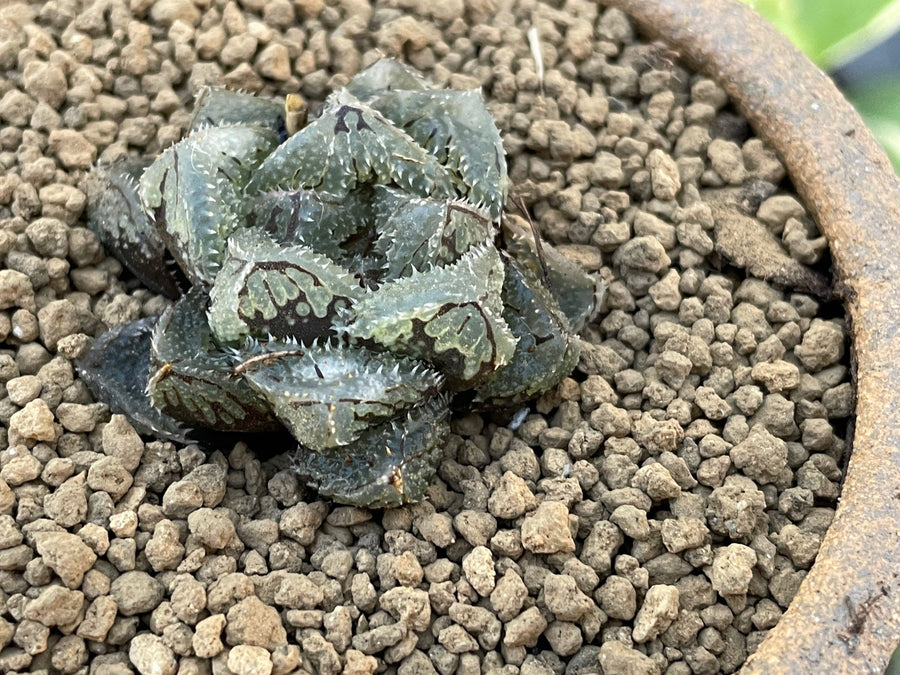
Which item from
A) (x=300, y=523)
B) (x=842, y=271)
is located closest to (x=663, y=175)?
(x=842, y=271)

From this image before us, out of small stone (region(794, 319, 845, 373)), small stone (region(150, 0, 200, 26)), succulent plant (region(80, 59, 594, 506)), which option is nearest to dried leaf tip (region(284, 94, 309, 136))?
succulent plant (region(80, 59, 594, 506))

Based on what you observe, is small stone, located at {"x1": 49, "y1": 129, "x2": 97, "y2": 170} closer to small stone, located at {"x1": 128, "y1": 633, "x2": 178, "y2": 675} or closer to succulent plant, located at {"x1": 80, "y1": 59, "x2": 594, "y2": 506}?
succulent plant, located at {"x1": 80, "y1": 59, "x2": 594, "y2": 506}

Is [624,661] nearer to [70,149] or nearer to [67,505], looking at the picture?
[67,505]

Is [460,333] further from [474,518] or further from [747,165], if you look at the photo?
[747,165]

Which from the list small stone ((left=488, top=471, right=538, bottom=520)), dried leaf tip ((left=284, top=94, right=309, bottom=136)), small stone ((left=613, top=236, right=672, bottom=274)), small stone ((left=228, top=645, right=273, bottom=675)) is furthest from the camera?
small stone ((left=613, top=236, right=672, bottom=274))

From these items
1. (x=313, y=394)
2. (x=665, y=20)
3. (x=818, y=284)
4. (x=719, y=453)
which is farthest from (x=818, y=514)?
(x=665, y=20)

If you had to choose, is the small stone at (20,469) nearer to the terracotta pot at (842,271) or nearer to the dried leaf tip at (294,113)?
the dried leaf tip at (294,113)

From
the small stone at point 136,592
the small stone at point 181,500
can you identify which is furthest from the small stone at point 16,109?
the small stone at point 136,592
